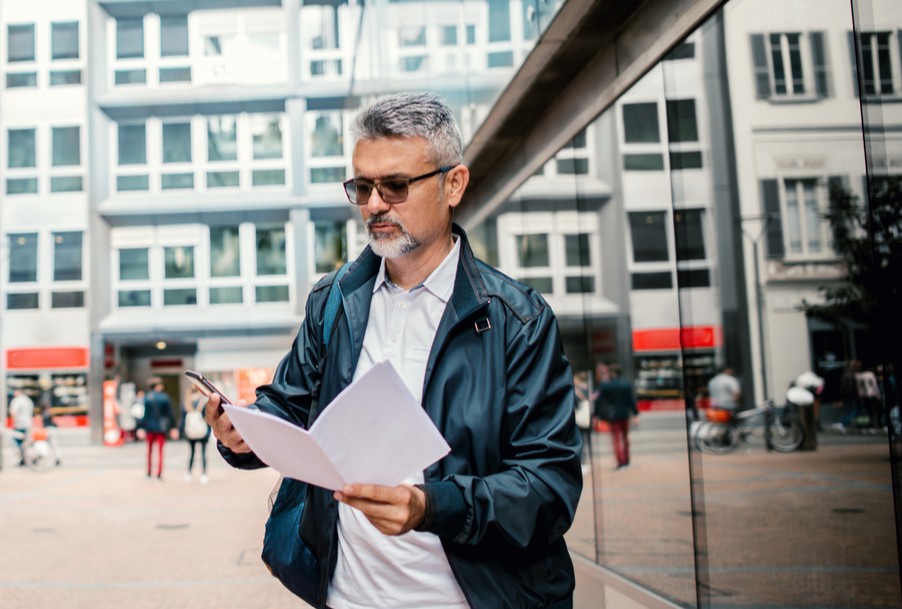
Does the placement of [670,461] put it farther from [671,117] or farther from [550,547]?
[550,547]

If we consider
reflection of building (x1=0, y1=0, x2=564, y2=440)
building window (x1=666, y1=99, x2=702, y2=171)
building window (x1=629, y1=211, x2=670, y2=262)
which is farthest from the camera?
reflection of building (x1=0, y1=0, x2=564, y2=440)

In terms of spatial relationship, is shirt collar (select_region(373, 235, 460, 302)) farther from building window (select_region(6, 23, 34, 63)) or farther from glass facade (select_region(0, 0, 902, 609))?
building window (select_region(6, 23, 34, 63))

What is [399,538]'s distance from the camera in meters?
1.91

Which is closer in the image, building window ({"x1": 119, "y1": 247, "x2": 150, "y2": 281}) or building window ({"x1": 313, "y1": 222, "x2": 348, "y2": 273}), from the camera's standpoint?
building window ({"x1": 119, "y1": 247, "x2": 150, "y2": 281})

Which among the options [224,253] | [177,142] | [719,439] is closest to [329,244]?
[224,253]

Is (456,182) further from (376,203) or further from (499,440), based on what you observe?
(499,440)

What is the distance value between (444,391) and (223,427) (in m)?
0.51

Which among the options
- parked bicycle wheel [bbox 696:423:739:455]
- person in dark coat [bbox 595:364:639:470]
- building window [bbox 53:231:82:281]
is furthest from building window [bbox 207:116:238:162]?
person in dark coat [bbox 595:364:639:470]

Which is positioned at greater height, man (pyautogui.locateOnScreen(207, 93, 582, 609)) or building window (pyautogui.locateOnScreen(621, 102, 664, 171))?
building window (pyautogui.locateOnScreen(621, 102, 664, 171))

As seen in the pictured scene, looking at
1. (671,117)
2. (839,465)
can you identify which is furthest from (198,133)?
(671,117)

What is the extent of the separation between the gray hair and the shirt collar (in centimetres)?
21

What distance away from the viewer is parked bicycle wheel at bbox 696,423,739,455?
13344 millimetres

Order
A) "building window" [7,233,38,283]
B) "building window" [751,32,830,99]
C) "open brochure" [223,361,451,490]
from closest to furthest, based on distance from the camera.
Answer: "open brochure" [223,361,451,490] < "building window" [751,32,830,99] < "building window" [7,233,38,283]

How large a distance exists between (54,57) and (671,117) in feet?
89.1
